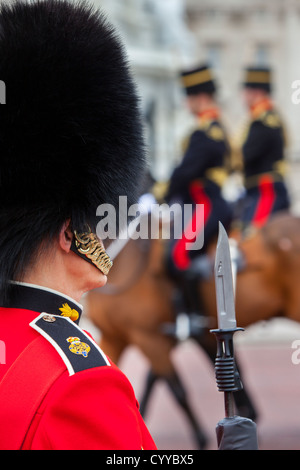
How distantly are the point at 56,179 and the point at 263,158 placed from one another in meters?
3.86

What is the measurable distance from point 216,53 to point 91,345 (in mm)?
30661

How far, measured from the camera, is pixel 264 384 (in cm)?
760

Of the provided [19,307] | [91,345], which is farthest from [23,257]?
[91,345]

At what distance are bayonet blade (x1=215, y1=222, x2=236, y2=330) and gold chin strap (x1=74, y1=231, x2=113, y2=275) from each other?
22cm

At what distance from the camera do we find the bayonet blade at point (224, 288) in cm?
139

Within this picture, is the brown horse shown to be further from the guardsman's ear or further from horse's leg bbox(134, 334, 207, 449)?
the guardsman's ear

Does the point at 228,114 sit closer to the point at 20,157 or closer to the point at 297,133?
the point at 297,133

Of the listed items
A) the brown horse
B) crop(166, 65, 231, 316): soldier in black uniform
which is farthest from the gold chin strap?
crop(166, 65, 231, 316): soldier in black uniform

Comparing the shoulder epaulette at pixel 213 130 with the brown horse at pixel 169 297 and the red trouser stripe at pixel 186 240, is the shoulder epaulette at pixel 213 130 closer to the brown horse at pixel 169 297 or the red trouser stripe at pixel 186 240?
the red trouser stripe at pixel 186 240

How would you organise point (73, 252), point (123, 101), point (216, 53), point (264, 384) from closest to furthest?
point (73, 252) → point (123, 101) → point (264, 384) → point (216, 53)

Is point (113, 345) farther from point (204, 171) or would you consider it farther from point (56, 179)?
point (56, 179)

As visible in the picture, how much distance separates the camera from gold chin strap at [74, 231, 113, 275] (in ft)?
4.91

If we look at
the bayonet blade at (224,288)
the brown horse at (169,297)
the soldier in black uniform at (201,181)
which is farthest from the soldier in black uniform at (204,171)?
the bayonet blade at (224,288)

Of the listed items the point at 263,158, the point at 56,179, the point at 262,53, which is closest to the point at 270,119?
the point at 263,158
